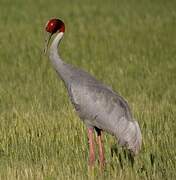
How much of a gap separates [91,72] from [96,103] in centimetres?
618

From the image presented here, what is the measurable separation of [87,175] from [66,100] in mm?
4292

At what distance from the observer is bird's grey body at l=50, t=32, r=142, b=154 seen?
26.1ft

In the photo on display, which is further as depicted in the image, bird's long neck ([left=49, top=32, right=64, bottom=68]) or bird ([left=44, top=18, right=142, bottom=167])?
bird's long neck ([left=49, top=32, right=64, bottom=68])

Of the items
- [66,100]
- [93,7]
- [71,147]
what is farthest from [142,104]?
[93,7]

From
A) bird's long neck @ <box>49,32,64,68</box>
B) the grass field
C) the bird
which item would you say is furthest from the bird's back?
the grass field

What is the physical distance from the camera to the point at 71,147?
869 cm

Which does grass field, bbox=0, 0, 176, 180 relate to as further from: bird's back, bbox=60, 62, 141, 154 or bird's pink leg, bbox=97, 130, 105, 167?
bird's back, bbox=60, 62, 141, 154

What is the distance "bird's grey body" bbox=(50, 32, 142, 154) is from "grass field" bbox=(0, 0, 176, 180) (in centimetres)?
38

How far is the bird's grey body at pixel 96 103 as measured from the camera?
7964mm

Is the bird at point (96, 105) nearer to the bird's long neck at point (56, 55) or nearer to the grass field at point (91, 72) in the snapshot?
the bird's long neck at point (56, 55)

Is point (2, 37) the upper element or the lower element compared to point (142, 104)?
upper

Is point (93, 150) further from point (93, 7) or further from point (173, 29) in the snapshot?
point (93, 7)

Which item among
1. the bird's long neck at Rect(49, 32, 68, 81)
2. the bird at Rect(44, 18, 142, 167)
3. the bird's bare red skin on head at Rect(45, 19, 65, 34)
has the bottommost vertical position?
the bird at Rect(44, 18, 142, 167)

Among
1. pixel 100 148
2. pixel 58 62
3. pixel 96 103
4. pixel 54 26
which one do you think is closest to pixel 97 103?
pixel 96 103
